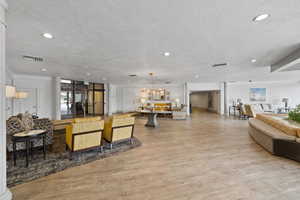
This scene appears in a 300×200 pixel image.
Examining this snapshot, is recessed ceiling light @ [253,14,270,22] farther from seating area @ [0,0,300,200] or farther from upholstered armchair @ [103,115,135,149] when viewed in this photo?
upholstered armchair @ [103,115,135,149]

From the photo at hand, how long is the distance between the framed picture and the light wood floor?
9.37 metres

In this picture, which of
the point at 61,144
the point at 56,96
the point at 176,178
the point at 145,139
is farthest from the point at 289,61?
the point at 56,96

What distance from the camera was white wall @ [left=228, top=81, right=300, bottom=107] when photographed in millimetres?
10406

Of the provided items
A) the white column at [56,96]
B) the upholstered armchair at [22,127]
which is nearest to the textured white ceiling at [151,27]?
the upholstered armchair at [22,127]

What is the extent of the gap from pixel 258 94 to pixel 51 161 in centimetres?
1393

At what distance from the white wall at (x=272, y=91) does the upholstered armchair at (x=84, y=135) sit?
11260 mm

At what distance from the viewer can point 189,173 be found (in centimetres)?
250

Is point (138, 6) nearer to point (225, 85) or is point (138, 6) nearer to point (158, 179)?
point (158, 179)

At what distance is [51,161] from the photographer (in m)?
2.96

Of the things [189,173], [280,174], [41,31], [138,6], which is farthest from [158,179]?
[41,31]

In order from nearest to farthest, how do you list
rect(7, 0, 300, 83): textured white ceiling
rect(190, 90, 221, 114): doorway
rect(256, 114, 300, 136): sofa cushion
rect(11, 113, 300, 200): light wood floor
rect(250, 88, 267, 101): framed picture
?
rect(7, 0, 300, 83): textured white ceiling
rect(11, 113, 300, 200): light wood floor
rect(256, 114, 300, 136): sofa cushion
rect(250, 88, 267, 101): framed picture
rect(190, 90, 221, 114): doorway

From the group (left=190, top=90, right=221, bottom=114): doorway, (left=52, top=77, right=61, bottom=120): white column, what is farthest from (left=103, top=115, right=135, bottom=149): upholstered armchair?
(left=190, top=90, right=221, bottom=114): doorway

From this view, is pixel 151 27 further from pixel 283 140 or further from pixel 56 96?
pixel 56 96

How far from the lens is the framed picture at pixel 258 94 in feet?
35.2
